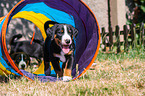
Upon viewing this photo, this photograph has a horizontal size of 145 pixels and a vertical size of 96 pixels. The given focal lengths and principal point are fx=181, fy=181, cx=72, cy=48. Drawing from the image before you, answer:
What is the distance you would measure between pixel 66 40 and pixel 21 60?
1.64 meters

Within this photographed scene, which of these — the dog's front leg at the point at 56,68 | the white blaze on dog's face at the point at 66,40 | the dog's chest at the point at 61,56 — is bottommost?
the dog's front leg at the point at 56,68

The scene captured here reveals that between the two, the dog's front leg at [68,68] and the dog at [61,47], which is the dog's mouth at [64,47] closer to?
the dog at [61,47]

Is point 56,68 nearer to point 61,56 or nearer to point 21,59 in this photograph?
point 61,56

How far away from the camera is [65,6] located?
3512 mm

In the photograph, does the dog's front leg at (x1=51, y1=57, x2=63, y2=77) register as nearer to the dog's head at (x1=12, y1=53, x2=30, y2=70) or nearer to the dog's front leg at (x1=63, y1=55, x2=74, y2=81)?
the dog's front leg at (x1=63, y1=55, x2=74, y2=81)

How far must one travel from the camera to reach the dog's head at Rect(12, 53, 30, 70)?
12.8ft

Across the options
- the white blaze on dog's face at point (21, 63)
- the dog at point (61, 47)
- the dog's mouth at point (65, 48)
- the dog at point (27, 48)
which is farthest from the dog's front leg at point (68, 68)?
the dog at point (27, 48)

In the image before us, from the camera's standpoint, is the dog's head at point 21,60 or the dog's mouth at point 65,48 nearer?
the dog's mouth at point 65,48

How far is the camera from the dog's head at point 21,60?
3.89 metres

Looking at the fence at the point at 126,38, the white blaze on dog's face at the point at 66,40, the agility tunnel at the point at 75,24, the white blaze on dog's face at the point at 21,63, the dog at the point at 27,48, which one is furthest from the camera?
the fence at the point at 126,38

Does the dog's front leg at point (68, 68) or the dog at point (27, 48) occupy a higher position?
the dog at point (27, 48)

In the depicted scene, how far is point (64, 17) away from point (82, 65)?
1.33 meters

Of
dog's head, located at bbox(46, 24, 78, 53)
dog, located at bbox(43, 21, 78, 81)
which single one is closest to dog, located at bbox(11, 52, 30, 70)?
dog, located at bbox(43, 21, 78, 81)

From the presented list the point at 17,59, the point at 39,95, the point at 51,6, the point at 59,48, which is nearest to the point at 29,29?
the point at 17,59
